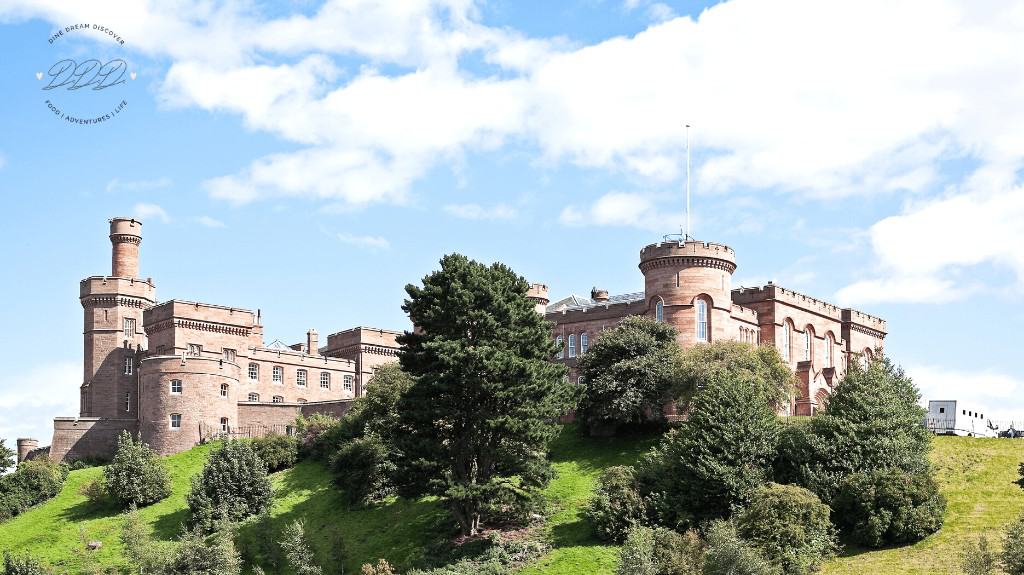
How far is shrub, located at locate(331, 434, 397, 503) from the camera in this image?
235 ft

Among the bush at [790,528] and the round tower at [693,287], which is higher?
the round tower at [693,287]

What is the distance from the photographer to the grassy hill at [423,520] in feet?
186

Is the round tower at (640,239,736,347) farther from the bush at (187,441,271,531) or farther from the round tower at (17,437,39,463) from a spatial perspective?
the round tower at (17,437,39,463)

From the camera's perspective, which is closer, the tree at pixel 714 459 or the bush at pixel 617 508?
the tree at pixel 714 459

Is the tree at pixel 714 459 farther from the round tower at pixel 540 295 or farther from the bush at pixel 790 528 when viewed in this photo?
the round tower at pixel 540 295

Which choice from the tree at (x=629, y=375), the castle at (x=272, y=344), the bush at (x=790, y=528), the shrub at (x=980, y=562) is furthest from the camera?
the castle at (x=272, y=344)

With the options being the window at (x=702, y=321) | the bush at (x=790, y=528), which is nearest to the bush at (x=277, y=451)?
the window at (x=702, y=321)

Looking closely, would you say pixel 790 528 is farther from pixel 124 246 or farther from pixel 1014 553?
pixel 124 246

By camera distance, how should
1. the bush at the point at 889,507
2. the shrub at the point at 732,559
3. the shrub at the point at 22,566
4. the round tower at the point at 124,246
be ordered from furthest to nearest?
the round tower at the point at 124,246 < the shrub at the point at 22,566 < the bush at the point at 889,507 < the shrub at the point at 732,559

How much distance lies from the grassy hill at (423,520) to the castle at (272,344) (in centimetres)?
496

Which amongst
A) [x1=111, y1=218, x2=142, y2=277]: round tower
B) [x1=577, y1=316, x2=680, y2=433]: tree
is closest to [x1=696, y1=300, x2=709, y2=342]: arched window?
[x1=577, y1=316, x2=680, y2=433]: tree

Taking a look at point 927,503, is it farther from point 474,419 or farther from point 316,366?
point 316,366

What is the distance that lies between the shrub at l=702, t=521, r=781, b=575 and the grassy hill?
5.11 meters

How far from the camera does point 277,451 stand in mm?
81312
